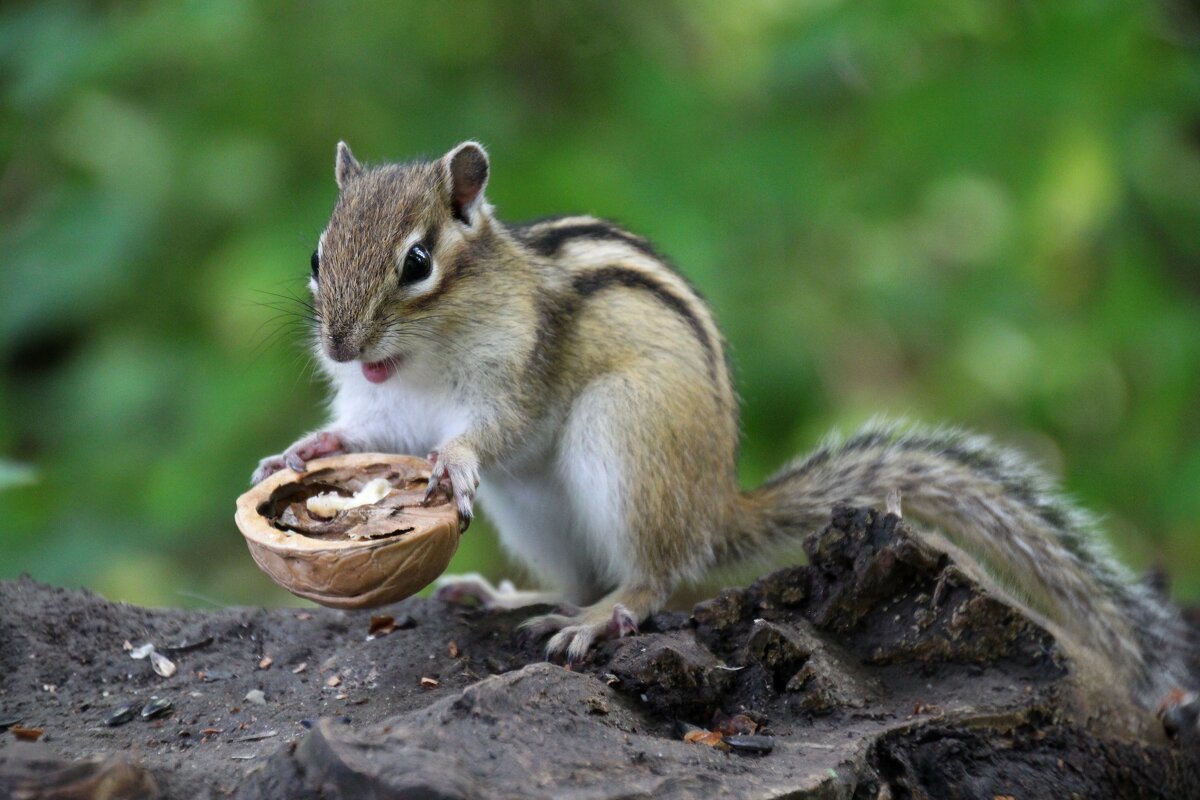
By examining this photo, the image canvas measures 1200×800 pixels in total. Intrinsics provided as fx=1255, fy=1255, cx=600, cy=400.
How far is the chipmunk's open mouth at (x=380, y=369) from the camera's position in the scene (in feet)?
9.90

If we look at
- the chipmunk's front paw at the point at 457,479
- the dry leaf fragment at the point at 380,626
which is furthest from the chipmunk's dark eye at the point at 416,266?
the dry leaf fragment at the point at 380,626

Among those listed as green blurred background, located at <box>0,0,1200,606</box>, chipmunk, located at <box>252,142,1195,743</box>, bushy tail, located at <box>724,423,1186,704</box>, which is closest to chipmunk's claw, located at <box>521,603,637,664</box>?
chipmunk, located at <box>252,142,1195,743</box>

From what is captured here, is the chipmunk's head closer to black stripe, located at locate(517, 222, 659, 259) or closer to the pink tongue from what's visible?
the pink tongue

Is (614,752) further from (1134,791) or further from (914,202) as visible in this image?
(914,202)

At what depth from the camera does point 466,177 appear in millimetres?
3248

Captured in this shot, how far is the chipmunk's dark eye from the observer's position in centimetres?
296

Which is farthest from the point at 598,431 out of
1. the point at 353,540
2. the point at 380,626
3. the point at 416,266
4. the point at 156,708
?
the point at 156,708

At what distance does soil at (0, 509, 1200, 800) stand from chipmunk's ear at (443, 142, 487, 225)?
109 cm

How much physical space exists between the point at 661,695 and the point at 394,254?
123 cm

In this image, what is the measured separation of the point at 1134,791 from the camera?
2.39 metres

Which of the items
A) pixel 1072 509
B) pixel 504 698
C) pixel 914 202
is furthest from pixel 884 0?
pixel 504 698

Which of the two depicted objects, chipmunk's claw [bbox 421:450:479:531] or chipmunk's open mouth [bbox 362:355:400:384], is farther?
chipmunk's open mouth [bbox 362:355:400:384]

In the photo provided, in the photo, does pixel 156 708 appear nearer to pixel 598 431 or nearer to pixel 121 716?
pixel 121 716

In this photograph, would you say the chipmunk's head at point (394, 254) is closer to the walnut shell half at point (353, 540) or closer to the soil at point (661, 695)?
the walnut shell half at point (353, 540)
